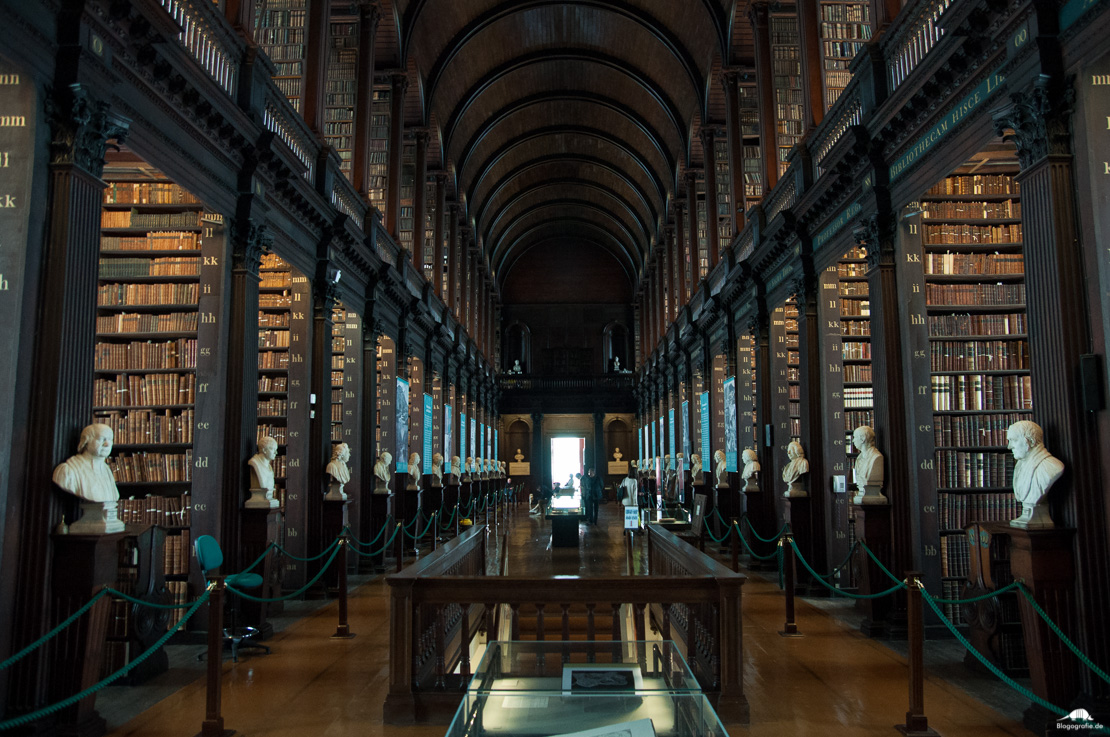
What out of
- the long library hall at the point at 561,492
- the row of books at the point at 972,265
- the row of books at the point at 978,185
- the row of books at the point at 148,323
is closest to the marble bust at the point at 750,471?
the long library hall at the point at 561,492

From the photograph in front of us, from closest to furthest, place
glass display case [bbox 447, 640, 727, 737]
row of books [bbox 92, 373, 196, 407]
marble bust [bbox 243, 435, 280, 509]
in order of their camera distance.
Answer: glass display case [bbox 447, 640, 727, 737] → marble bust [bbox 243, 435, 280, 509] → row of books [bbox 92, 373, 196, 407]

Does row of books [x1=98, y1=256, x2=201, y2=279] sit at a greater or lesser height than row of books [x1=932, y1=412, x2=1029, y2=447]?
greater

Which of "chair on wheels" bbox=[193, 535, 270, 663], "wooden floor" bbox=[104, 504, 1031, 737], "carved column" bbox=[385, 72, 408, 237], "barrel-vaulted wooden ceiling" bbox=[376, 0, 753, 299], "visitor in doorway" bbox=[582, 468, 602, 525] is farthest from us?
"visitor in doorway" bbox=[582, 468, 602, 525]

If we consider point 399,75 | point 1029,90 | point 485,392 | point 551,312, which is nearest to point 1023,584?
point 1029,90

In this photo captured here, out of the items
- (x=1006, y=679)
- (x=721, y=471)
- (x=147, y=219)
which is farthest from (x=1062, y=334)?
(x=721, y=471)

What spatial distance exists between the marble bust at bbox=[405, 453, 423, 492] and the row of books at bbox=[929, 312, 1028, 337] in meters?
8.15

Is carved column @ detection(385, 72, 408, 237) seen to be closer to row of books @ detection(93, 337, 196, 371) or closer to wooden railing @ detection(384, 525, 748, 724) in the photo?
row of books @ detection(93, 337, 196, 371)

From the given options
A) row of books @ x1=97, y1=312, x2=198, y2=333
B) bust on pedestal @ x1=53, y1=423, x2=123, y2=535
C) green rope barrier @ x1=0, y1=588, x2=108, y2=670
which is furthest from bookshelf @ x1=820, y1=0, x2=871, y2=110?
green rope barrier @ x1=0, y1=588, x2=108, y2=670

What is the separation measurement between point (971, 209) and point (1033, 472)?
3861 mm

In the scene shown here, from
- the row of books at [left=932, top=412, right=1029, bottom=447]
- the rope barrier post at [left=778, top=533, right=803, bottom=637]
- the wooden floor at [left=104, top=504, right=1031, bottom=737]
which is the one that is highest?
the row of books at [left=932, top=412, right=1029, bottom=447]

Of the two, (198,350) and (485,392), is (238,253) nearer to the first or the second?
(198,350)

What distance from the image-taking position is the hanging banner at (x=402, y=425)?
11.9m

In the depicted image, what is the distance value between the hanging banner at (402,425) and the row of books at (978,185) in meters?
7.98

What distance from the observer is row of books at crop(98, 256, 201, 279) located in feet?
23.6
